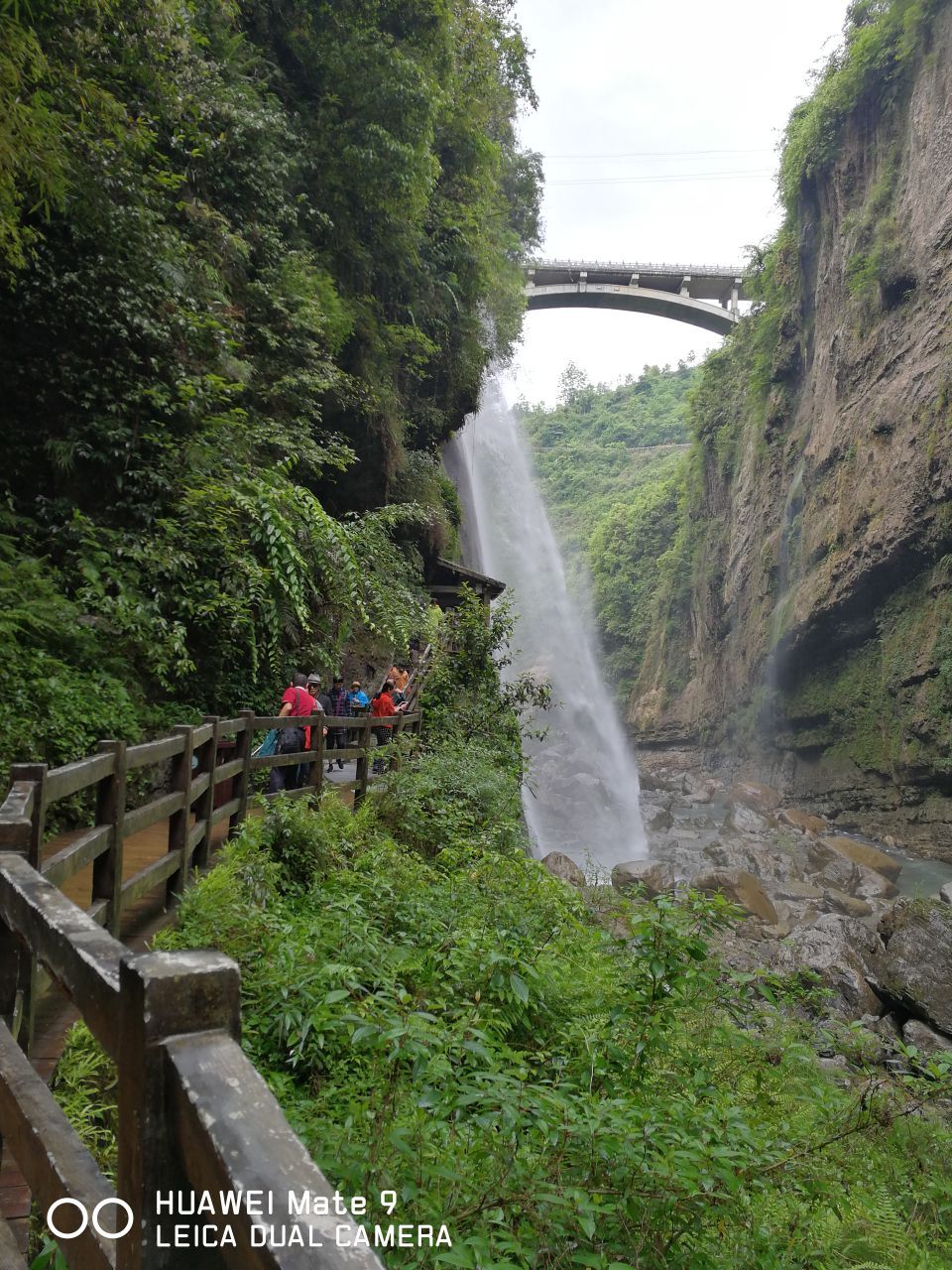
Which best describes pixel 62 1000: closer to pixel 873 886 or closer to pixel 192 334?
pixel 192 334

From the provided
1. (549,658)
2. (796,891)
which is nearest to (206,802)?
(796,891)

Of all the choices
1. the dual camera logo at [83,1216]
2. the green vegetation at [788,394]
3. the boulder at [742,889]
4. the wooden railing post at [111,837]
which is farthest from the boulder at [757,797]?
the dual camera logo at [83,1216]

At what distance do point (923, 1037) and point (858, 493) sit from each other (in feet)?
57.1

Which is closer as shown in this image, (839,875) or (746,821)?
(839,875)

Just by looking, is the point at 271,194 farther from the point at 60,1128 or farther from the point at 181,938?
the point at 60,1128

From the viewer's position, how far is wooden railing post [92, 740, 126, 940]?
3.67 metres

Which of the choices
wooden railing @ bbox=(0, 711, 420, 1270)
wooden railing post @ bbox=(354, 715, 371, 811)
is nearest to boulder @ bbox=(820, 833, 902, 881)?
wooden railing post @ bbox=(354, 715, 371, 811)

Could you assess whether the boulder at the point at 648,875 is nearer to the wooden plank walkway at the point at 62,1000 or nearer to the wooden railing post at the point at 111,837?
the wooden plank walkway at the point at 62,1000

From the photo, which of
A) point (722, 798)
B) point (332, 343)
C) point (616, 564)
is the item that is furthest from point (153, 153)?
point (616, 564)

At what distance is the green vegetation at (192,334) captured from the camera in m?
7.20

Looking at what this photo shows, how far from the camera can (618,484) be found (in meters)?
79.0

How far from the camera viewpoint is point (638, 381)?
9381 cm

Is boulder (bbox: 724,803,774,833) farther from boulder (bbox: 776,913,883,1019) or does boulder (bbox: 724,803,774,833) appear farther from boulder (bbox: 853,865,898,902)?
boulder (bbox: 776,913,883,1019)

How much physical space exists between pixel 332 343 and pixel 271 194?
7.26 ft
